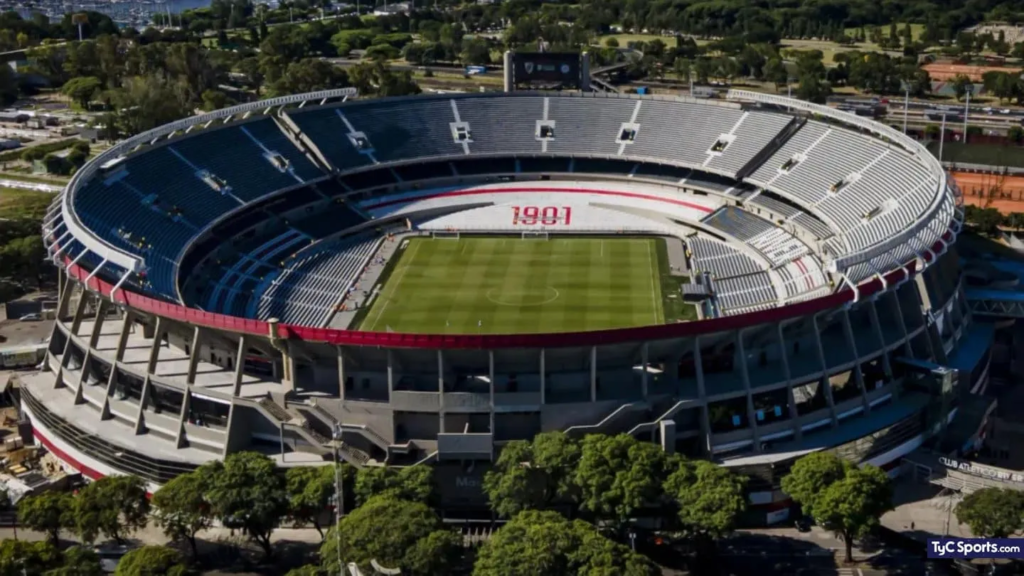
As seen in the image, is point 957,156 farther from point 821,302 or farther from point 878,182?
point 821,302

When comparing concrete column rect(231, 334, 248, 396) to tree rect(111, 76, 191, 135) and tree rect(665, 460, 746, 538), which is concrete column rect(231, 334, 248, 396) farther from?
tree rect(111, 76, 191, 135)

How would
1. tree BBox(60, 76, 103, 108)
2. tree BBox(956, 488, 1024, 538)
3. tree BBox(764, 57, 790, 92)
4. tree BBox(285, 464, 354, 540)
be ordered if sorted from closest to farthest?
tree BBox(956, 488, 1024, 538) < tree BBox(285, 464, 354, 540) < tree BBox(60, 76, 103, 108) < tree BBox(764, 57, 790, 92)

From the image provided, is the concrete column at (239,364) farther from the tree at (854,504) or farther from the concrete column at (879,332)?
the concrete column at (879,332)

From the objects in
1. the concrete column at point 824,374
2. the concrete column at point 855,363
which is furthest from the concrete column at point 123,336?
the concrete column at point 855,363

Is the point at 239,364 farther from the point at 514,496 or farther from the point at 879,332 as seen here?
the point at 879,332

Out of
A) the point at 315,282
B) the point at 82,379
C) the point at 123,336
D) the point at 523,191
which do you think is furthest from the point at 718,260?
the point at 82,379

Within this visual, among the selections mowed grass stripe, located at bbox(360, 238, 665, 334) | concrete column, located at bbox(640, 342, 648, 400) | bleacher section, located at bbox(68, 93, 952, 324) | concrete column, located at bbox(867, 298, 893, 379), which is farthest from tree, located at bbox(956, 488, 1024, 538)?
mowed grass stripe, located at bbox(360, 238, 665, 334)
